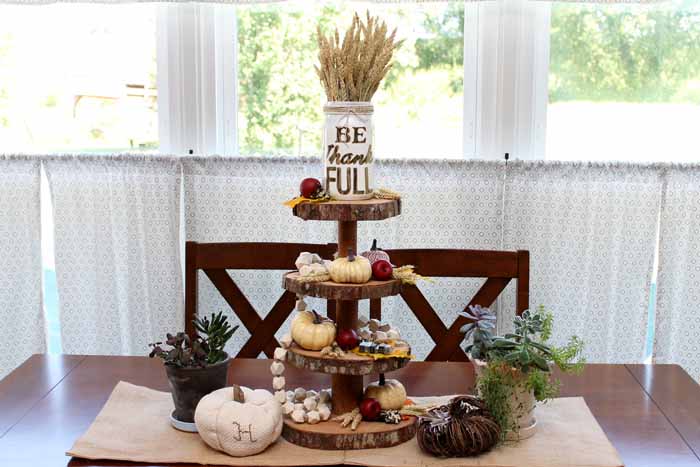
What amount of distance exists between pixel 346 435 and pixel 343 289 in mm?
237

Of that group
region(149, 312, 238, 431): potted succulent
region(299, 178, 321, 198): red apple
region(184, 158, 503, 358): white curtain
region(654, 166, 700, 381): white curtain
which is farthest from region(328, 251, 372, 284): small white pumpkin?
region(654, 166, 700, 381): white curtain

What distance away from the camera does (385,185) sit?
2.79 m

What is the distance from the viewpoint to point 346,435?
146cm

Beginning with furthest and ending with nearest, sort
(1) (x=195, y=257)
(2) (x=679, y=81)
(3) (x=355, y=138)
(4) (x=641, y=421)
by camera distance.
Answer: (2) (x=679, y=81)
(1) (x=195, y=257)
(4) (x=641, y=421)
(3) (x=355, y=138)

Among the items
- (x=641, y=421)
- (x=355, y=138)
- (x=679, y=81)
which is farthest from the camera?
(x=679, y=81)

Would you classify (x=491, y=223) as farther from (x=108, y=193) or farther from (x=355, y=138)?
(x=355, y=138)

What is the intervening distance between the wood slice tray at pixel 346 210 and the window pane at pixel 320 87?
1.40 m

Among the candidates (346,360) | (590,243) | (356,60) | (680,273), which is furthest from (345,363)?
(680,273)

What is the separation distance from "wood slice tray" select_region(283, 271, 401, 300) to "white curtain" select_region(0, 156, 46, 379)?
166 cm

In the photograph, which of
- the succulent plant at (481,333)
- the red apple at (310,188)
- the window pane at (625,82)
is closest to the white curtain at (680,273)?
the window pane at (625,82)

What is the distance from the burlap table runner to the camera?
4.68 feet

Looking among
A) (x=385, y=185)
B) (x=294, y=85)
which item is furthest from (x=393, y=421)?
(x=294, y=85)

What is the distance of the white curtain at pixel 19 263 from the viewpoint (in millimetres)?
2846

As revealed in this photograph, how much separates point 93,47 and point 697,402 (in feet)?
6.78
